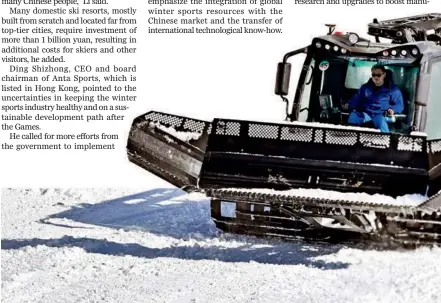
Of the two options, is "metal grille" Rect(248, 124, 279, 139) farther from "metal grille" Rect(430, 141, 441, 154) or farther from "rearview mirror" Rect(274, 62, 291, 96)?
"metal grille" Rect(430, 141, 441, 154)

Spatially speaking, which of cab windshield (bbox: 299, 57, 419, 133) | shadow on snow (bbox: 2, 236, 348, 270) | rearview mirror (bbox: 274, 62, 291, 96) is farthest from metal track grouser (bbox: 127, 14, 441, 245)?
rearview mirror (bbox: 274, 62, 291, 96)

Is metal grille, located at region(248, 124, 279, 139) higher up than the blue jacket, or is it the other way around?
the blue jacket

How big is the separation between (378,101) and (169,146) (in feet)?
7.37

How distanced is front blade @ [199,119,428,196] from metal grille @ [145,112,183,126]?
39 cm

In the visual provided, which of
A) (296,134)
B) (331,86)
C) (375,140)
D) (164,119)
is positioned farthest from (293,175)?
(331,86)

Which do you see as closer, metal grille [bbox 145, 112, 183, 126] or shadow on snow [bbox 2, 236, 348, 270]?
shadow on snow [bbox 2, 236, 348, 270]

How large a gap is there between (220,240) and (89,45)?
339 cm

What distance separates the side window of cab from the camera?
8.43 m

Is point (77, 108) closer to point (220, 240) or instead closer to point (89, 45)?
point (89, 45)

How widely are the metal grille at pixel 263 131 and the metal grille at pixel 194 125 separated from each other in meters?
0.50

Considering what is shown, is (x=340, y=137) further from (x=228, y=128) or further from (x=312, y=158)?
(x=228, y=128)

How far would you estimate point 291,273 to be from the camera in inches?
264

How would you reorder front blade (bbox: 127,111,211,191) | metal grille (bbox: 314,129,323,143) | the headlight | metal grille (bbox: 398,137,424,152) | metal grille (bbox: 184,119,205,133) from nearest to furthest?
metal grille (bbox: 398,137,424,152) → metal grille (bbox: 314,129,323,143) → front blade (bbox: 127,111,211,191) → metal grille (bbox: 184,119,205,133) → the headlight

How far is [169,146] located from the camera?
25.6 feet
